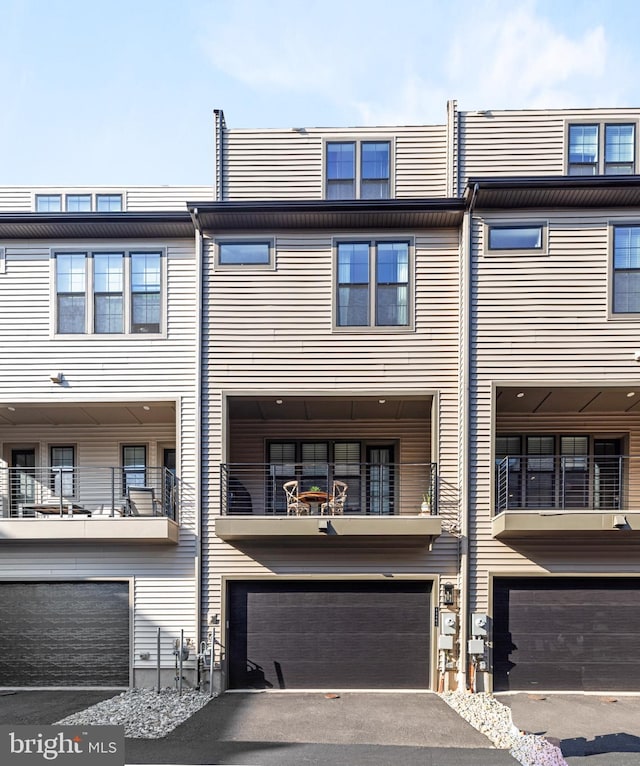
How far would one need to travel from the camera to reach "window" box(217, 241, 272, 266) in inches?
460

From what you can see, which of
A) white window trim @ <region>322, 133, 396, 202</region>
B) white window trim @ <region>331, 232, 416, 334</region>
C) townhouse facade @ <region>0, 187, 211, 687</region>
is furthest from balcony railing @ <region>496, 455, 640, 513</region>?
townhouse facade @ <region>0, 187, 211, 687</region>

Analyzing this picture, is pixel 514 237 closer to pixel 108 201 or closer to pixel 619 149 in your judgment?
pixel 619 149

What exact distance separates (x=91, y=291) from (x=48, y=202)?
5340 mm

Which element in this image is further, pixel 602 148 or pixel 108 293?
pixel 602 148

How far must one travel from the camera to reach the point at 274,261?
38.2ft

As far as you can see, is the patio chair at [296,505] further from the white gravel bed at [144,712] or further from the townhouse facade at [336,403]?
the white gravel bed at [144,712]

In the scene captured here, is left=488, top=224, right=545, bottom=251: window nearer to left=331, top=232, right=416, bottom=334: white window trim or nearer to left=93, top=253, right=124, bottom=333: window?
left=331, top=232, right=416, bottom=334: white window trim

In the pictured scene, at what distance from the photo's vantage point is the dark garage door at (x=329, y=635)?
10984 millimetres

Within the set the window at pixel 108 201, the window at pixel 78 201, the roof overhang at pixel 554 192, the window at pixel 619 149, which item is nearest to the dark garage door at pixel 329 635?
the roof overhang at pixel 554 192

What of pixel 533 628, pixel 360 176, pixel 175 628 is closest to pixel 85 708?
pixel 175 628

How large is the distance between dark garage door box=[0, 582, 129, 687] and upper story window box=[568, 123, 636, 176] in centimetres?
1253

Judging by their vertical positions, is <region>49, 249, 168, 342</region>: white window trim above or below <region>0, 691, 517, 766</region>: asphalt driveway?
above

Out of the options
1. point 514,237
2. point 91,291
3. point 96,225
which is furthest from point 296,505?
point 96,225

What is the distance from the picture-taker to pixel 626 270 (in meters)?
11.2
